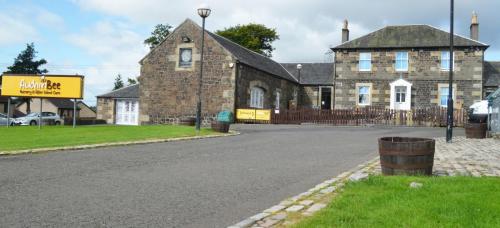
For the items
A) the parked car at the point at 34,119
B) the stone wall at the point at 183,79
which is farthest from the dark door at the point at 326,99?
the parked car at the point at 34,119

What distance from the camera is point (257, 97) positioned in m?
37.4

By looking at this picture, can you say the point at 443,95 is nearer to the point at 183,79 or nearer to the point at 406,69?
the point at 406,69

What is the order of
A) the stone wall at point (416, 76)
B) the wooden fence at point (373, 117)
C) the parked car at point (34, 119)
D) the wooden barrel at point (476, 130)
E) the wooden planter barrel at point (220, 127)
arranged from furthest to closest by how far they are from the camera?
the parked car at point (34, 119) < the stone wall at point (416, 76) < the wooden fence at point (373, 117) < the wooden planter barrel at point (220, 127) < the wooden barrel at point (476, 130)

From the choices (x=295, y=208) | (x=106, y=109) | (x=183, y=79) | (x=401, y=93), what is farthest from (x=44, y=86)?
(x=401, y=93)

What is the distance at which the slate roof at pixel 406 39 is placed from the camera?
39031mm

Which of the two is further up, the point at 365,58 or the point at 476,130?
the point at 365,58

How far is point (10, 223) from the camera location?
5621mm

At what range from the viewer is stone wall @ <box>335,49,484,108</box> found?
38531 mm

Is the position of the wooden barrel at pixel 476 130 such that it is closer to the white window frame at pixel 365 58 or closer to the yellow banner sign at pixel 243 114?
the yellow banner sign at pixel 243 114

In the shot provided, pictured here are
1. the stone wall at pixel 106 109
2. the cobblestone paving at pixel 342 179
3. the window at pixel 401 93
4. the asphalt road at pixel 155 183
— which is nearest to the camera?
the cobblestone paving at pixel 342 179

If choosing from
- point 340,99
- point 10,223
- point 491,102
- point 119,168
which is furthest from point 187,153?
point 340,99

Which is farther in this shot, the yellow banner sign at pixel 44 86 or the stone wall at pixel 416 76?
the stone wall at pixel 416 76

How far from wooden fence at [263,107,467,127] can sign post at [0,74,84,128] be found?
13622mm

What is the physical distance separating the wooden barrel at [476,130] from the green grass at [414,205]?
13.9 meters
